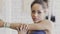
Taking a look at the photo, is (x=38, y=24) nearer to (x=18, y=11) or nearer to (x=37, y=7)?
(x=37, y=7)

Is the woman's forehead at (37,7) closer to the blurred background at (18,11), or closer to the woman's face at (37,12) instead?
the woman's face at (37,12)

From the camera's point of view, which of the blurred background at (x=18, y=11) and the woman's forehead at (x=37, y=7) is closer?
the woman's forehead at (x=37, y=7)

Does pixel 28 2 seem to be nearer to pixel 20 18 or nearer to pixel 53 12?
pixel 20 18

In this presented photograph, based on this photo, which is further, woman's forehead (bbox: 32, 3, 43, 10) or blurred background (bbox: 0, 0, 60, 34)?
blurred background (bbox: 0, 0, 60, 34)

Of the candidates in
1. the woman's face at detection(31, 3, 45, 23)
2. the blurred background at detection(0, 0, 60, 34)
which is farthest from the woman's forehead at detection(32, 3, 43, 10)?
the blurred background at detection(0, 0, 60, 34)

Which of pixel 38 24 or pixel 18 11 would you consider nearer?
pixel 38 24

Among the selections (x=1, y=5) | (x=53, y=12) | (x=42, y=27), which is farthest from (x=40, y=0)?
(x=53, y=12)

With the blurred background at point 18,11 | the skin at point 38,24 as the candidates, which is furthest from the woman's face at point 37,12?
the blurred background at point 18,11

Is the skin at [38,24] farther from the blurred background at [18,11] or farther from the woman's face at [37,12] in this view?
the blurred background at [18,11]

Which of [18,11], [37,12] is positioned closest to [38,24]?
[37,12]

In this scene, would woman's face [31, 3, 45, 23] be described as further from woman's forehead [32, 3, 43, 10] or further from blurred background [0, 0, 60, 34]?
blurred background [0, 0, 60, 34]

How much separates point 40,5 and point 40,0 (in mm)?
30

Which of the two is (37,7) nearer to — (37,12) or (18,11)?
(37,12)

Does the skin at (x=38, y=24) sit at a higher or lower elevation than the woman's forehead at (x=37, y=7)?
lower
